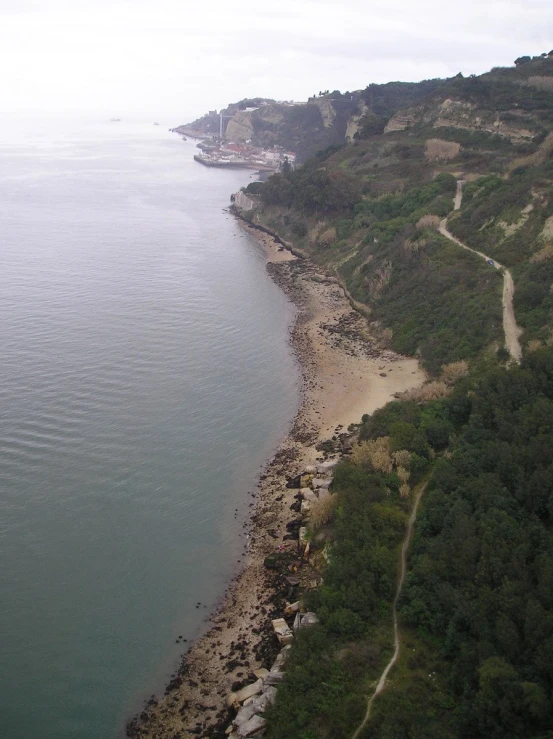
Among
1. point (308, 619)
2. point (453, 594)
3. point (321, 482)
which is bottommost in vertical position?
point (308, 619)

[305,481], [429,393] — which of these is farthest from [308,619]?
[429,393]

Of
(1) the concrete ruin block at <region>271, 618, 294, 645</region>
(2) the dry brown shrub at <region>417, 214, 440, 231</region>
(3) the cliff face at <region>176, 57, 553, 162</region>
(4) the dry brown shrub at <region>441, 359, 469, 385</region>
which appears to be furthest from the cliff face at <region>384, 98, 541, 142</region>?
(1) the concrete ruin block at <region>271, 618, 294, 645</region>

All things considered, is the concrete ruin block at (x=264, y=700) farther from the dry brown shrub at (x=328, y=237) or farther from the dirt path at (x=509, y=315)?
the dry brown shrub at (x=328, y=237)

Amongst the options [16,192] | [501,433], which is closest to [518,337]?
[501,433]

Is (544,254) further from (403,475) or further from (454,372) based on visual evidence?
(403,475)

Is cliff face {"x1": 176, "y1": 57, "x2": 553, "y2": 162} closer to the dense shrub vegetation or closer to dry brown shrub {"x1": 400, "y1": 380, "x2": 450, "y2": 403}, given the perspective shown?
dry brown shrub {"x1": 400, "y1": 380, "x2": 450, "y2": 403}

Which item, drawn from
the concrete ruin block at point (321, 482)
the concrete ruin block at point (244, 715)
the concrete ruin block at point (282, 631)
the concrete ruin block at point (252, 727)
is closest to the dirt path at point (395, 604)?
the concrete ruin block at point (252, 727)
